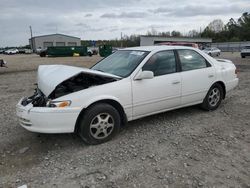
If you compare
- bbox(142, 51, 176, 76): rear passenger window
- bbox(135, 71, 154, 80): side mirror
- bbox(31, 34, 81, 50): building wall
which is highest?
bbox(31, 34, 81, 50): building wall

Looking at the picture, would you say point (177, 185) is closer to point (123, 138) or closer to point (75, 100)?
point (123, 138)

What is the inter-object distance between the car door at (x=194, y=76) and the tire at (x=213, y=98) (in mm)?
152

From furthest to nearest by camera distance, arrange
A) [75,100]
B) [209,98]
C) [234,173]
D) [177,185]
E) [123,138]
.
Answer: [209,98] < [123,138] < [75,100] < [234,173] < [177,185]

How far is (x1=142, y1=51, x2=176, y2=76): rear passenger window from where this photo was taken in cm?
449

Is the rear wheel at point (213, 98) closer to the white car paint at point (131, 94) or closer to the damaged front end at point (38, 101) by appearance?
the white car paint at point (131, 94)

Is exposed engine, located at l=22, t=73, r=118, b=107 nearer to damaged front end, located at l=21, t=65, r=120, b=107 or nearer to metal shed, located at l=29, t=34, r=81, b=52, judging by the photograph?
damaged front end, located at l=21, t=65, r=120, b=107

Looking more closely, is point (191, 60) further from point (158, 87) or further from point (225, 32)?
Result: point (225, 32)

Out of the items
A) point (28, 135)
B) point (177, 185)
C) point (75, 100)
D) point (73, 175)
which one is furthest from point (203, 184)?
point (28, 135)

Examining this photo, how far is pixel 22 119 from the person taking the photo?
383cm

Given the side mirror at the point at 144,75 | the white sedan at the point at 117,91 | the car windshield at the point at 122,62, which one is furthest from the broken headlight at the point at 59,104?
the side mirror at the point at 144,75

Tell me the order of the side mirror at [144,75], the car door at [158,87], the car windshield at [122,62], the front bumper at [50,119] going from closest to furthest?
the front bumper at [50,119], the side mirror at [144,75], the car door at [158,87], the car windshield at [122,62]

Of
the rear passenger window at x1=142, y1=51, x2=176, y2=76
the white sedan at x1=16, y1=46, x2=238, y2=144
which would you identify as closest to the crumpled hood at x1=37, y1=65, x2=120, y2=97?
the white sedan at x1=16, y1=46, x2=238, y2=144

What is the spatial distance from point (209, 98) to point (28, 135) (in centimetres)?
378

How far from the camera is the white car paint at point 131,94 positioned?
11.9 ft
